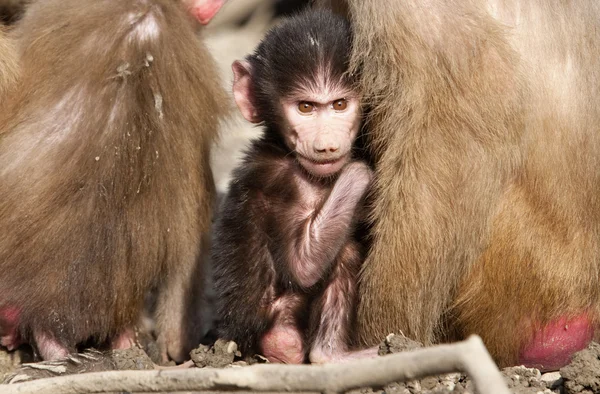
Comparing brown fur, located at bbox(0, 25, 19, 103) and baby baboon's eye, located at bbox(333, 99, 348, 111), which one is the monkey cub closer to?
baby baboon's eye, located at bbox(333, 99, 348, 111)

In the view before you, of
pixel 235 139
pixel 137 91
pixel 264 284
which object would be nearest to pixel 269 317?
pixel 264 284

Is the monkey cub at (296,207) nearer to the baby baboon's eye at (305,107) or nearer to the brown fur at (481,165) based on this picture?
the baby baboon's eye at (305,107)

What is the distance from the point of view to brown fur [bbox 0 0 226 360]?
13.7 feet

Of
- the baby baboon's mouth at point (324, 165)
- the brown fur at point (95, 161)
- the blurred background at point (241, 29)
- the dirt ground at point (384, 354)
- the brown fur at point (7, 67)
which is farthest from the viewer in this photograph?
the blurred background at point (241, 29)

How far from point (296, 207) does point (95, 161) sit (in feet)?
2.84

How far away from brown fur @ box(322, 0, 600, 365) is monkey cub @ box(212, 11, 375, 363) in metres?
0.13

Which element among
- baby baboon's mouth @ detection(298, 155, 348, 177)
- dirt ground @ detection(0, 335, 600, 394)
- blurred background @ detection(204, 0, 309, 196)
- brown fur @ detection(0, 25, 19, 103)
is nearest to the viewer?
dirt ground @ detection(0, 335, 600, 394)

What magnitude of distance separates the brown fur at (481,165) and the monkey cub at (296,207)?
4.9 inches

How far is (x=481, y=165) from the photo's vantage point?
3.74 m

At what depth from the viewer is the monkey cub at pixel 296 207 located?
154 inches

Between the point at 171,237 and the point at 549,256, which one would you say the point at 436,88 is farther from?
the point at 171,237

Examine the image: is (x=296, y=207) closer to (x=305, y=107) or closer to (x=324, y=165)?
(x=324, y=165)

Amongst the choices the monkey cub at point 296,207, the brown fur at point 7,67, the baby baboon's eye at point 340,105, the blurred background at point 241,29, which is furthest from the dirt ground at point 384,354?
the blurred background at point 241,29

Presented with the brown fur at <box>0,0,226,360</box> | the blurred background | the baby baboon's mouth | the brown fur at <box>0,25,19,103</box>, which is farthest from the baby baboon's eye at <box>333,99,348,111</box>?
the blurred background
